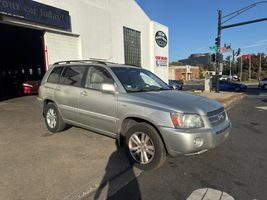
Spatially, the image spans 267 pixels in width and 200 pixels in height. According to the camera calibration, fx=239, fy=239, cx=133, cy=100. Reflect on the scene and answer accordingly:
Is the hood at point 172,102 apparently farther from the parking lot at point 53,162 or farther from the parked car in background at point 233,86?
the parked car in background at point 233,86

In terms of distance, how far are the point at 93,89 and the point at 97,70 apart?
45cm

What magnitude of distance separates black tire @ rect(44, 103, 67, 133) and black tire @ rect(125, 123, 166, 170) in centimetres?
241

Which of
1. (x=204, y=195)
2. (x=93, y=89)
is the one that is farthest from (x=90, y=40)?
(x=204, y=195)

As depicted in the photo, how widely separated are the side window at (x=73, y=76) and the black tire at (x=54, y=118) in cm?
76

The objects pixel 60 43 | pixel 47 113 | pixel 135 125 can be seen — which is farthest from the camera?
pixel 60 43

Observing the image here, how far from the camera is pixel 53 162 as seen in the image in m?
4.48

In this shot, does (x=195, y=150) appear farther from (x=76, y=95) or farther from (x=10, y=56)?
(x=10, y=56)

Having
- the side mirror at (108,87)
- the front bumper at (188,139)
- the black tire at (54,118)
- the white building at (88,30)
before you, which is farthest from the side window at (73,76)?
the white building at (88,30)

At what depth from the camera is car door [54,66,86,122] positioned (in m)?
5.51

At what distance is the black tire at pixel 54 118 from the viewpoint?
6.13m

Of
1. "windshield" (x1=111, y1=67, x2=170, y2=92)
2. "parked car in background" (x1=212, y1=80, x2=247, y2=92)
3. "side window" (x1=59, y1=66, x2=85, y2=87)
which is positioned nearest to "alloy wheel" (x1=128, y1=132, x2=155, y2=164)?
"windshield" (x1=111, y1=67, x2=170, y2=92)

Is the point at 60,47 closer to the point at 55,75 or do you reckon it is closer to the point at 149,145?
the point at 55,75

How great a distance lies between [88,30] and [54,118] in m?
10.1

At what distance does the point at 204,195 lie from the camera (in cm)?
347
